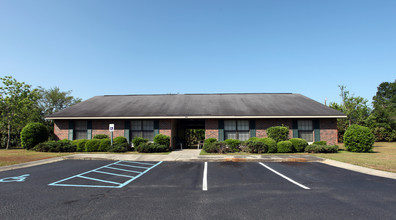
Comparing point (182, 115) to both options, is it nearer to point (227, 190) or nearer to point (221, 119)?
point (221, 119)

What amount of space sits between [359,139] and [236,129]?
28.5ft

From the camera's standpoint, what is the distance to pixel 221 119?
52.7 ft

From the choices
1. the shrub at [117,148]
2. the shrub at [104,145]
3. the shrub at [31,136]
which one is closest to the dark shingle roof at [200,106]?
the shrub at [31,136]

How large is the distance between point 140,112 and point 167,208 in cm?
1333

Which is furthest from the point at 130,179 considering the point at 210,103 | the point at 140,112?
the point at 210,103

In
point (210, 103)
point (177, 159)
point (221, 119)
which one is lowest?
point (177, 159)

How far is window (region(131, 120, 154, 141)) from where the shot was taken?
16.4 metres

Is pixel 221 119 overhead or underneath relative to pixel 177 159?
overhead

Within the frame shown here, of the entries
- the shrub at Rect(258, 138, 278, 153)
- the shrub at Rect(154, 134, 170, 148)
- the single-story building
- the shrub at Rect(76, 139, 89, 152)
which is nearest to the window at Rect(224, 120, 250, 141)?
the single-story building

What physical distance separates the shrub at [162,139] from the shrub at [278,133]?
792 centimetres

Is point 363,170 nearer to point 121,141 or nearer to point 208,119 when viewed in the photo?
point 208,119

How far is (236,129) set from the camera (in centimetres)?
1609

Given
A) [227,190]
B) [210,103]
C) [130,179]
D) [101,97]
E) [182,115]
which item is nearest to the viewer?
[227,190]

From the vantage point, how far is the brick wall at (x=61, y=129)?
16797 millimetres
